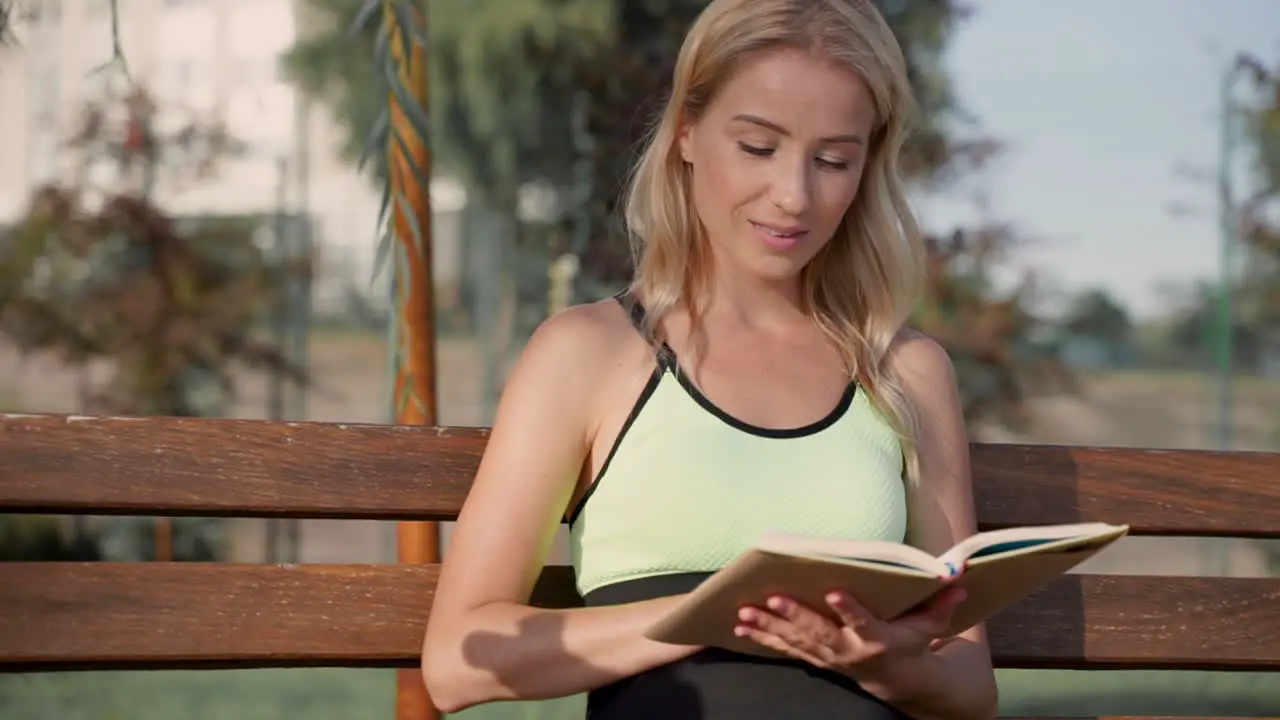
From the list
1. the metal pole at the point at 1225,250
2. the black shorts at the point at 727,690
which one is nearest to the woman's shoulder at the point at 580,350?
the black shorts at the point at 727,690

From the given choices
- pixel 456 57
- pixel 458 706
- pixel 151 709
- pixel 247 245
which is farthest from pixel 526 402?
pixel 456 57

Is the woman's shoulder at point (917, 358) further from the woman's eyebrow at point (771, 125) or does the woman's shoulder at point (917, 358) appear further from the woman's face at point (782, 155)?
the woman's eyebrow at point (771, 125)

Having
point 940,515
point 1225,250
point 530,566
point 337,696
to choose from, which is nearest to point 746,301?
point 940,515

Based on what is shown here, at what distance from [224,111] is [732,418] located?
6.05 meters

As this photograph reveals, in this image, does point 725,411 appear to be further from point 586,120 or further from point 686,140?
point 586,120

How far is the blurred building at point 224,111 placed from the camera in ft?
25.1

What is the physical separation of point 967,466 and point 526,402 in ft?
2.05

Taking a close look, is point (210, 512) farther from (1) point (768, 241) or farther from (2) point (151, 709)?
(2) point (151, 709)

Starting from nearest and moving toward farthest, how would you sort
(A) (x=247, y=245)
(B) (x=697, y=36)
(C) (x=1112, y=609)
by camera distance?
(B) (x=697, y=36) → (C) (x=1112, y=609) → (A) (x=247, y=245)

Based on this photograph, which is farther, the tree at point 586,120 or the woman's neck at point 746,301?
the tree at point 586,120

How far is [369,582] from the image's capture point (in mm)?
2342

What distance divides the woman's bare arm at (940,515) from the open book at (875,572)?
21 centimetres

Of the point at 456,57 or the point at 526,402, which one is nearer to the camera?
the point at 526,402

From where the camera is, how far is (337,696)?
171 inches
